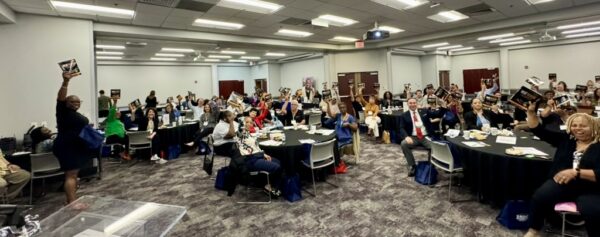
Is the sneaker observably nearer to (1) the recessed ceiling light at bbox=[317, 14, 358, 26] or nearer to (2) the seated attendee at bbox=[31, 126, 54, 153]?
(2) the seated attendee at bbox=[31, 126, 54, 153]

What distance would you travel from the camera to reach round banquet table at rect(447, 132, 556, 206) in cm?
290

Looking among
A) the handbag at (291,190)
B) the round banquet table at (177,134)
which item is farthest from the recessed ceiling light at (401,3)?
the round banquet table at (177,134)

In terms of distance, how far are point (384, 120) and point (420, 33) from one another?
4.32m

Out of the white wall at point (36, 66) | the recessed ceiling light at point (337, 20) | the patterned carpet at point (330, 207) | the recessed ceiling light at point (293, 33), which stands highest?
the recessed ceiling light at point (293, 33)

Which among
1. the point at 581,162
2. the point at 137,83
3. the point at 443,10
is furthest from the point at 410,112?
the point at 137,83

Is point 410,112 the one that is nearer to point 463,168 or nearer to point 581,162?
point 463,168

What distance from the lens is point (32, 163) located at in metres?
4.04

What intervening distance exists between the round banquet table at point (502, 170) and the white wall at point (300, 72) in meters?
10.8

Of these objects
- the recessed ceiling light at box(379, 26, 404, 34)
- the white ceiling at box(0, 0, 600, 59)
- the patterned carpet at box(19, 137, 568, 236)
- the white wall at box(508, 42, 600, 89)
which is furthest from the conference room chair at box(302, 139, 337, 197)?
the white wall at box(508, 42, 600, 89)

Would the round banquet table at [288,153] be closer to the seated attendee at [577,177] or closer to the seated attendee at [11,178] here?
the seated attendee at [577,177]

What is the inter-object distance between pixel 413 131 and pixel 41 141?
19.5 feet

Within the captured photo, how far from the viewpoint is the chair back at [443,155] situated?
3.51 m

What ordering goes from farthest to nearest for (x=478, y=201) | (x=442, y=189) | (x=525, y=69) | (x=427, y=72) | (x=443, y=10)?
(x=427, y=72), (x=525, y=69), (x=443, y=10), (x=442, y=189), (x=478, y=201)

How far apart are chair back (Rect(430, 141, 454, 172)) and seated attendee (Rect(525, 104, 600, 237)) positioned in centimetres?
101
